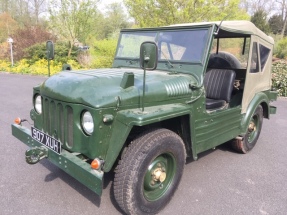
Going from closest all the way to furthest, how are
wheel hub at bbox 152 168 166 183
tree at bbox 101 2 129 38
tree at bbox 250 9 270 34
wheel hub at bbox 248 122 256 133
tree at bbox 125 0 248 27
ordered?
1. wheel hub at bbox 152 168 166 183
2. wheel hub at bbox 248 122 256 133
3. tree at bbox 125 0 248 27
4. tree at bbox 250 9 270 34
5. tree at bbox 101 2 129 38

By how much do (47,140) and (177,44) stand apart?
78.6 inches

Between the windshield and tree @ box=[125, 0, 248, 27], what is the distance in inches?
291

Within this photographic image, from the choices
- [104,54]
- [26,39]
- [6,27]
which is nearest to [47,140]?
[104,54]

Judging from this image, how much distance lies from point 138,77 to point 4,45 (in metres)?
21.6

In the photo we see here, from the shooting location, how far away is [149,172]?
105 inches

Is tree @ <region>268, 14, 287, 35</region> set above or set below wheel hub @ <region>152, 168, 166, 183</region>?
above

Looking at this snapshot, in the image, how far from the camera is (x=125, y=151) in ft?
8.32

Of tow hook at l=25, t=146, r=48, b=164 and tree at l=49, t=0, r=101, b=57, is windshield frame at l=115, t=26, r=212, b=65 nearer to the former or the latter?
tow hook at l=25, t=146, r=48, b=164

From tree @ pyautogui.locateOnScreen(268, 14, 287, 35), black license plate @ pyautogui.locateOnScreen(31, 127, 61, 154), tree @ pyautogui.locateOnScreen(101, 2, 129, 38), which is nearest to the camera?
black license plate @ pyautogui.locateOnScreen(31, 127, 61, 154)

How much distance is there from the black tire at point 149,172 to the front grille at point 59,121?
0.60m

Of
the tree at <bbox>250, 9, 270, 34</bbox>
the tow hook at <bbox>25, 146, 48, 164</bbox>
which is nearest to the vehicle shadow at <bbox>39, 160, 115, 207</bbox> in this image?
the tow hook at <bbox>25, 146, 48, 164</bbox>

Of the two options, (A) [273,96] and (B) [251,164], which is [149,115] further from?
(A) [273,96]

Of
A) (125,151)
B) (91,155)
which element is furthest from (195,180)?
(91,155)

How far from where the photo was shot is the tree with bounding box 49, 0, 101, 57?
16484 millimetres
